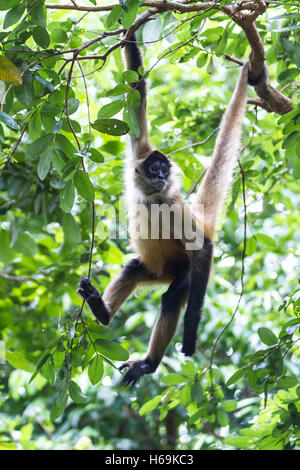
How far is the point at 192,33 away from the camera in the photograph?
2807mm

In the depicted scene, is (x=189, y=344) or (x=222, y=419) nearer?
(x=222, y=419)

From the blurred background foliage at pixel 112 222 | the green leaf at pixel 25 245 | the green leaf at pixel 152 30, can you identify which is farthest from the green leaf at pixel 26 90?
the green leaf at pixel 25 245

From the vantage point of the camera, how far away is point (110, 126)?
7.52 feet

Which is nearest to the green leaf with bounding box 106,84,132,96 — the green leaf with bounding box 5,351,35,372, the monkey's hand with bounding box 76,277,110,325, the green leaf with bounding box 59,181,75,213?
the green leaf with bounding box 59,181,75,213

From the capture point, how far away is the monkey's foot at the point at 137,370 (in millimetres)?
3666

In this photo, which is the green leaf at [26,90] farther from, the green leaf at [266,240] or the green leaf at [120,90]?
the green leaf at [266,240]

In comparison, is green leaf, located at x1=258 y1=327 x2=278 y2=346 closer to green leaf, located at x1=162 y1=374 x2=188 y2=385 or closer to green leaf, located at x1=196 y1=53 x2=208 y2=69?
green leaf, located at x1=162 y1=374 x2=188 y2=385

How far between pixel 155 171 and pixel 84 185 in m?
1.48

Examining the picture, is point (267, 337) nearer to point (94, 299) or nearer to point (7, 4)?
point (94, 299)

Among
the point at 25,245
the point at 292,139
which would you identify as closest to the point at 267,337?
the point at 292,139

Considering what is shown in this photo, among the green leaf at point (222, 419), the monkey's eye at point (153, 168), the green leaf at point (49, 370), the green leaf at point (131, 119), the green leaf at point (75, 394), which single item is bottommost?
the green leaf at point (222, 419)

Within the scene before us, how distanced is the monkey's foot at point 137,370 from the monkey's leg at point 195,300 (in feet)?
1.09
